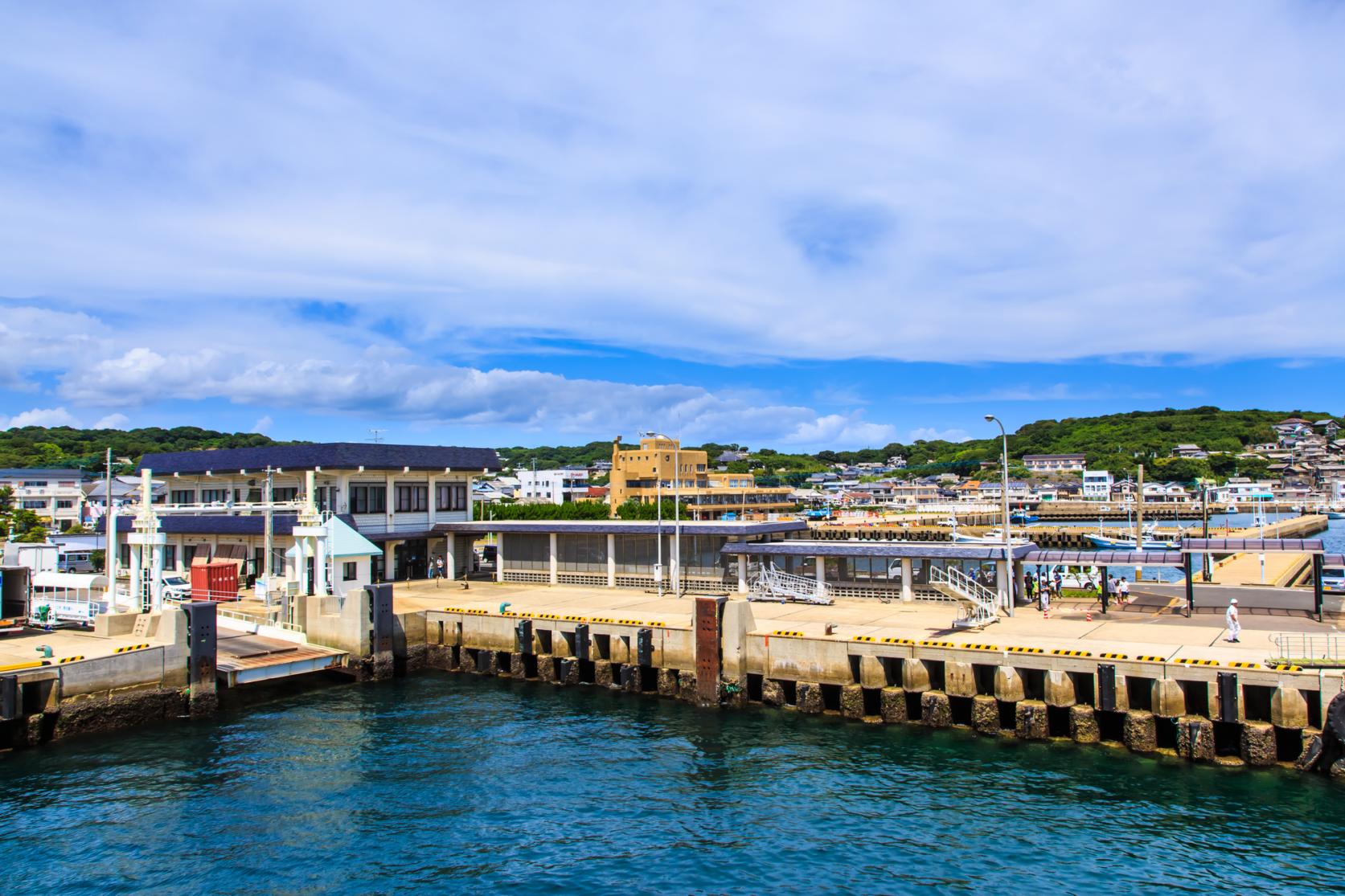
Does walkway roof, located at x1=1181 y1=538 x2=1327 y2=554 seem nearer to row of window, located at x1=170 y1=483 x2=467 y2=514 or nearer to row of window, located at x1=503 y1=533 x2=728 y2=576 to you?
row of window, located at x1=503 y1=533 x2=728 y2=576

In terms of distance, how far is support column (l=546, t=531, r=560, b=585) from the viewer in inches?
2076

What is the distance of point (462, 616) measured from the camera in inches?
1618

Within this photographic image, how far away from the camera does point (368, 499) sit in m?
54.7

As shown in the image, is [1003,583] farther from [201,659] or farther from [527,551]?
[201,659]

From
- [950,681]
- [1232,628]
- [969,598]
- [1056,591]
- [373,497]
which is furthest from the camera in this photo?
[373,497]

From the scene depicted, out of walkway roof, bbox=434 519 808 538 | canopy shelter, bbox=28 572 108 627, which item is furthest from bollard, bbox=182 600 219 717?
walkway roof, bbox=434 519 808 538

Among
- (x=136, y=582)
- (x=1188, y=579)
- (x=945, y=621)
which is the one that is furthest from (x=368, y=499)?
(x=1188, y=579)

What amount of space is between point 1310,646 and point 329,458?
4736cm

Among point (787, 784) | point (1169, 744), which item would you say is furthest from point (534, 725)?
point (1169, 744)

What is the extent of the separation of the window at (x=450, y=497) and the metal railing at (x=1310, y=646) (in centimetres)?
4597

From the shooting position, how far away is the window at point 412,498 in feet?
184

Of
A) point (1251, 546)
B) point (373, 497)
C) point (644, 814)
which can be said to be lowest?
point (644, 814)

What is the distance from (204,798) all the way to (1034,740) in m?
24.4

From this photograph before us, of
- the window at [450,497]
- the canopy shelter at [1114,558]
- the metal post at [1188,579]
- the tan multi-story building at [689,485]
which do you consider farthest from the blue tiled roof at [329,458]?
the tan multi-story building at [689,485]
